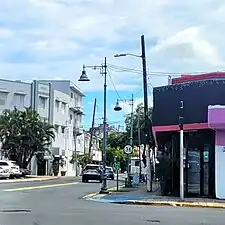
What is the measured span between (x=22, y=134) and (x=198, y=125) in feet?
136

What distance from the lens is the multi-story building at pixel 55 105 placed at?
259 feet

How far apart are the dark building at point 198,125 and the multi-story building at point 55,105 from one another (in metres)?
48.5

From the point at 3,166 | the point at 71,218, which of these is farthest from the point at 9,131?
the point at 71,218

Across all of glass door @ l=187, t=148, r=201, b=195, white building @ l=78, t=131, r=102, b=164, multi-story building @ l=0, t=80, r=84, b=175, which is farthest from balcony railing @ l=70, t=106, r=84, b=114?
glass door @ l=187, t=148, r=201, b=195

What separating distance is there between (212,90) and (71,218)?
13172 millimetres

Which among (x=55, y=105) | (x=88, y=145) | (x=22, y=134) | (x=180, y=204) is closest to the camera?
(x=180, y=204)

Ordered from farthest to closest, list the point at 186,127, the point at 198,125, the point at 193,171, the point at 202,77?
the point at 202,77
the point at 193,171
the point at 186,127
the point at 198,125

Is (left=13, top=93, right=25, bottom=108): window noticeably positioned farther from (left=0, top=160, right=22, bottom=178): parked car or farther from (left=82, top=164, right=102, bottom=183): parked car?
(left=82, top=164, right=102, bottom=183): parked car

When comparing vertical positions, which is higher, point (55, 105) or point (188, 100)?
point (55, 105)

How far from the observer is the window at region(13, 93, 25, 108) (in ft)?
260

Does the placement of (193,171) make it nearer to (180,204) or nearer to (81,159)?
(180,204)

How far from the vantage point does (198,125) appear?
29.0 metres

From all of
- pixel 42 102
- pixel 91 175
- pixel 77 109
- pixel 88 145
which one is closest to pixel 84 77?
pixel 91 175

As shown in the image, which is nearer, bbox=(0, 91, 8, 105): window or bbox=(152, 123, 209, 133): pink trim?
bbox=(152, 123, 209, 133): pink trim
